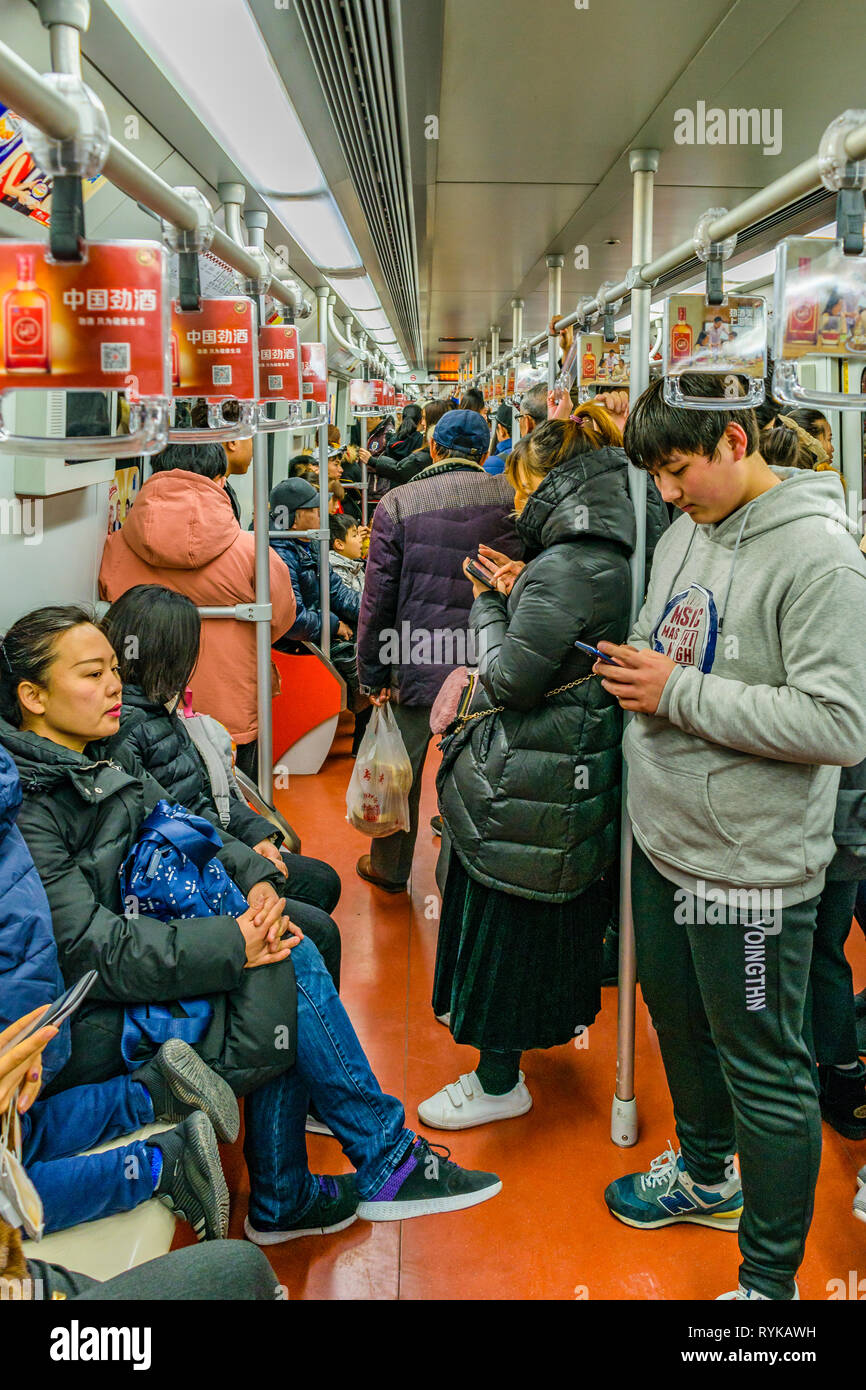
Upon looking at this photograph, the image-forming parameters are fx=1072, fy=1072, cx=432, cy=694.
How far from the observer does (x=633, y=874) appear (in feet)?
7.63

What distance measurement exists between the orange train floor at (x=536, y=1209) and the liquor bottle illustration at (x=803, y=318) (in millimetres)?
1610

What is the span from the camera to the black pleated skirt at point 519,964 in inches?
105

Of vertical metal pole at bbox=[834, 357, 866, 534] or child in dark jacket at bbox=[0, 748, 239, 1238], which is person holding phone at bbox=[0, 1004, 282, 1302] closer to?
child in dark jacket at bbox=[0, 748, 239, 1238]

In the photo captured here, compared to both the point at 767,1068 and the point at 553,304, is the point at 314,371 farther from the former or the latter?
the point at 767,1068

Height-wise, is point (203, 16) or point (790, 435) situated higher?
point (203, 16)

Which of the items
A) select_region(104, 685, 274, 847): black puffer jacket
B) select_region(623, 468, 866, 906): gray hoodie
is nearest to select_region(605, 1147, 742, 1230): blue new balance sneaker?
select_region(623, 468, 866, 906): gray hoodie

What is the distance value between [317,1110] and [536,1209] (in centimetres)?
58

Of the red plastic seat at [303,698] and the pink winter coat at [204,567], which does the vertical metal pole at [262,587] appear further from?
the red plastic seat at [303,698]
